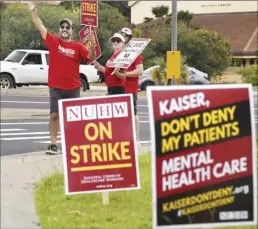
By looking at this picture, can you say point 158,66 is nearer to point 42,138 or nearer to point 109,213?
point 42,138

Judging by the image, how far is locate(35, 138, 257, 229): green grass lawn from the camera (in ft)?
20.0

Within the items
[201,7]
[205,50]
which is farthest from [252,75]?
[201,7]

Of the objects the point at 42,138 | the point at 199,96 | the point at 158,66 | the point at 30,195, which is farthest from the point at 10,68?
the point at 199,96

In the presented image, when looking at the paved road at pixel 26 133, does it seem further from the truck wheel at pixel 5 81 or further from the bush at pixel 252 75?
the bush at pixel 252 75

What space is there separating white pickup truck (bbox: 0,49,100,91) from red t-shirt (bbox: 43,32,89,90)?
18357 mm

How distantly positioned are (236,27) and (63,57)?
48397 mm

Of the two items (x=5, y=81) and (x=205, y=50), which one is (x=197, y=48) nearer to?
(x=205, y=50)

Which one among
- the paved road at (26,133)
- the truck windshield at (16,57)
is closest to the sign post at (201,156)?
the paved road at (26,133)

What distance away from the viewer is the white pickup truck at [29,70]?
27.8 metres

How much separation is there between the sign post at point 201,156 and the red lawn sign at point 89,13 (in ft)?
24.9

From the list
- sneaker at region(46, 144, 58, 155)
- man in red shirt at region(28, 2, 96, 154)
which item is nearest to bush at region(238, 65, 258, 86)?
sneaker at region(46, 144, 58, 155)

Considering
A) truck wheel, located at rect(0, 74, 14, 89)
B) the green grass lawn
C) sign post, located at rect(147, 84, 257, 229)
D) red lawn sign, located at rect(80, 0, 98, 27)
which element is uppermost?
red lawn sign, located at rect(80, 0, 98, 27)

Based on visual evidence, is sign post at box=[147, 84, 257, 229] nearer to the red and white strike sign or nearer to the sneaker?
the red and white strike sign

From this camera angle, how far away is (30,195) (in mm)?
7434
